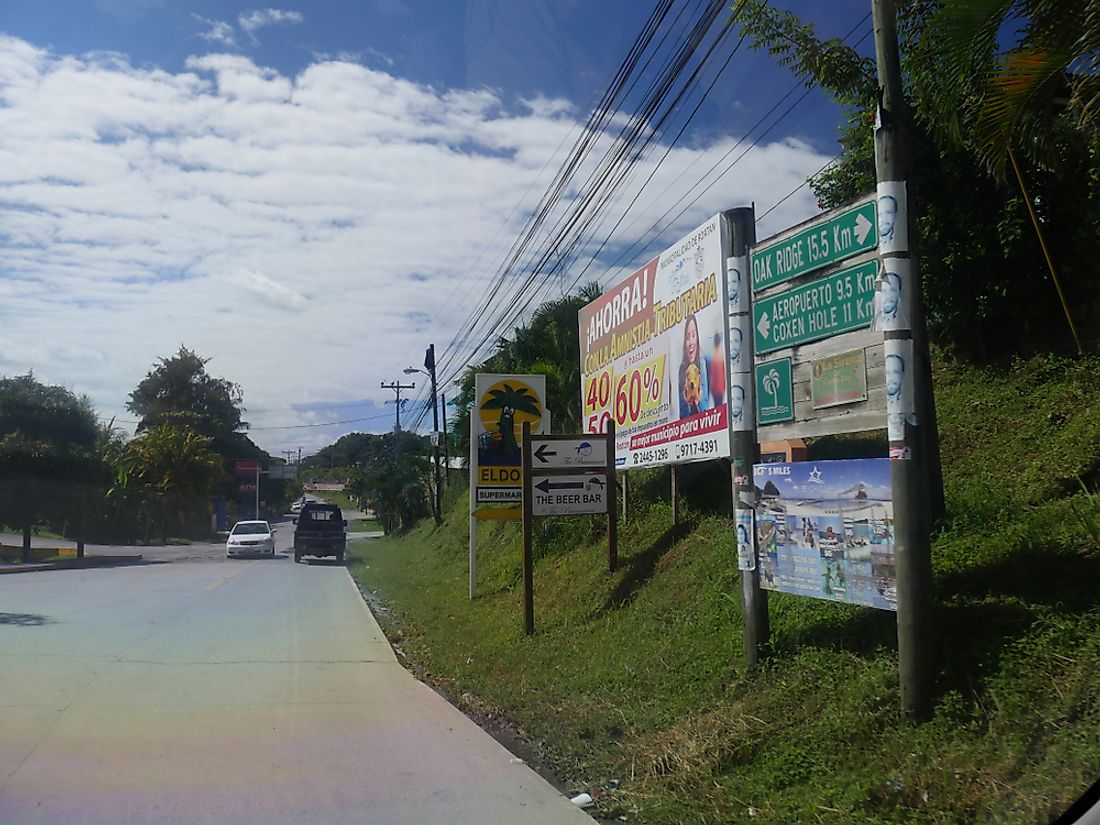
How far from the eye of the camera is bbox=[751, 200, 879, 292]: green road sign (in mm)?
6941

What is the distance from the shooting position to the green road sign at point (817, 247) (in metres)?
6.94

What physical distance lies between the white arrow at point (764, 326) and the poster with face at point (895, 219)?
1.73 meters

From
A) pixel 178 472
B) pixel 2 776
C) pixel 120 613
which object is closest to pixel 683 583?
pixel 2 776

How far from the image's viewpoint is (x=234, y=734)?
816cm

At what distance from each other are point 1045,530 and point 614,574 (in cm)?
711

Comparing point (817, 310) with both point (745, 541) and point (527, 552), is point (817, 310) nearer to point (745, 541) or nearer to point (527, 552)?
point (745, 541)

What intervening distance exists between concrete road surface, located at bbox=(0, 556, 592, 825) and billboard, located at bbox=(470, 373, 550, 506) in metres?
3.87

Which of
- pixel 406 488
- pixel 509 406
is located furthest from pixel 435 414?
pixel 509 406

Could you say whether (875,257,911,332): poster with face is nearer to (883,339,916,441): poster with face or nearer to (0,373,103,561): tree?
(883,339,916,441): poster with face

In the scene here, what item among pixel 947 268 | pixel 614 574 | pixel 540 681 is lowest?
pixel 540 681

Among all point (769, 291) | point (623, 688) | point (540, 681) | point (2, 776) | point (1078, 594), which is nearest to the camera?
point (1078, 594)

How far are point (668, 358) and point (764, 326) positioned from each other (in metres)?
5.25

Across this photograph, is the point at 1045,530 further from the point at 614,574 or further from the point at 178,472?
the point at 178,472

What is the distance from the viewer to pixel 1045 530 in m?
6.89
